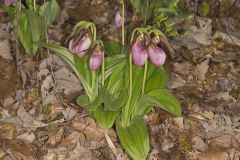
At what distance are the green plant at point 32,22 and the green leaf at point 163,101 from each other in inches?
34.5

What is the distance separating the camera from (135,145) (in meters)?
2.16

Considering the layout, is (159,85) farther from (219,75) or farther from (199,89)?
(219,75)

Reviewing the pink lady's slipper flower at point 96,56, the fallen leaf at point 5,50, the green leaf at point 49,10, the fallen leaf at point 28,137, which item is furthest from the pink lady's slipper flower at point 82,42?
the fallen leaf at point 5,50

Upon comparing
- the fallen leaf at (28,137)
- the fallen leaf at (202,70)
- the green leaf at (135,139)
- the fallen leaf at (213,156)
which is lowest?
the fallen leaf at (213,156)

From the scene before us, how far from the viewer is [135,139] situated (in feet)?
7.13

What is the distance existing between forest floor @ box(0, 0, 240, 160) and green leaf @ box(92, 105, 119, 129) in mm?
57

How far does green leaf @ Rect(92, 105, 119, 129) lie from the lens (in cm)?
229

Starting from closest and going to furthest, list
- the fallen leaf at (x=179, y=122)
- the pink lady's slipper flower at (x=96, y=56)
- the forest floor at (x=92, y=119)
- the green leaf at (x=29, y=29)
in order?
the pink lady's slipper flower at (x=96, y=56) → the forest floor at (x=92, y=119) → the fallen leaf at (x=179, y=122) → the green leaf at (x=29, y=29)

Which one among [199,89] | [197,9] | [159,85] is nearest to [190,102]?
[199,89]

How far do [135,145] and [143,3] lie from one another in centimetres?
99

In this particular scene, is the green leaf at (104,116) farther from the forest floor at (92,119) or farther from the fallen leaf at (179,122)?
the fallen leaf at (179,122)

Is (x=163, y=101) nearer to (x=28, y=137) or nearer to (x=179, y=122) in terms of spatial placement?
(x=179, y=122)

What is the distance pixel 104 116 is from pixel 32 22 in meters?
0.79

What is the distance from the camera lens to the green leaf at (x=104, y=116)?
2.29m
